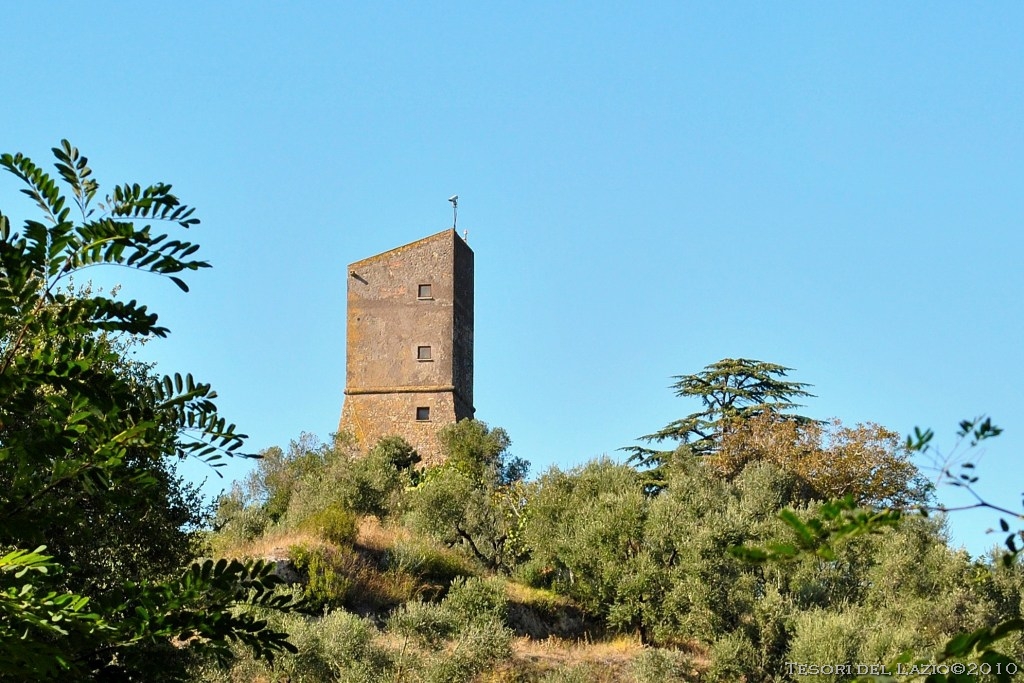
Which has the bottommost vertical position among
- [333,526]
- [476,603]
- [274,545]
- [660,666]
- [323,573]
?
[660,666]

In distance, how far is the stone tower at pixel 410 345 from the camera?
4297 cm

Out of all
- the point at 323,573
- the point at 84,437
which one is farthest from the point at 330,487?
the point at 84,437

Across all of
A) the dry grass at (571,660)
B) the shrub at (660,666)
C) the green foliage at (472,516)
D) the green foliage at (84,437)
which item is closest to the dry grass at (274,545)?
the green foliage at (472,516)

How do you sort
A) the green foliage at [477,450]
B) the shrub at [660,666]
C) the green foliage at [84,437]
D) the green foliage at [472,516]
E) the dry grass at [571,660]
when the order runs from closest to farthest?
the green foliage at [84,437], the dry grass at [571,660], the shrub at [660,666], the green foliage at [472,516], the green foliage at [477,450]

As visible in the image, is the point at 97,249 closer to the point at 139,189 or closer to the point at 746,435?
the point at 139,189

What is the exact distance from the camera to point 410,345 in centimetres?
4381

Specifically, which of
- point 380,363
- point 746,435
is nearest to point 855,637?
point 746,435

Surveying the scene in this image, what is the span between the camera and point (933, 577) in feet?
85.6

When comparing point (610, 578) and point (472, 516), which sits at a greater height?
point (472, 516)

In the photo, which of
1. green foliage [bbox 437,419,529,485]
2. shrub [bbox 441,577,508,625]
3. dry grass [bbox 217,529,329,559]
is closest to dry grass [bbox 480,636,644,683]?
shrub [bbox 441,577,508,625]

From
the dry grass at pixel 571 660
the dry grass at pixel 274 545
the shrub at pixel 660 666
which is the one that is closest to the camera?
the dry grass at pixel 571 660

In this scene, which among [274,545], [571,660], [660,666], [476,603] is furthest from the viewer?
[274,545]

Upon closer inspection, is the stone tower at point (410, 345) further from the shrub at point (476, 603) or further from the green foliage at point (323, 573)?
the shrub at point (476, 603)

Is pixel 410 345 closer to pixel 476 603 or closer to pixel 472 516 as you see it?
pixel 472 516
